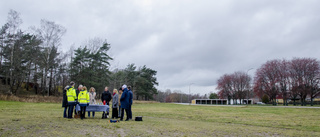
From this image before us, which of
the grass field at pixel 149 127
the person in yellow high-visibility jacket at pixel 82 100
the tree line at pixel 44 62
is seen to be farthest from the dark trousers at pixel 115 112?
the tree line at pixel 44 62

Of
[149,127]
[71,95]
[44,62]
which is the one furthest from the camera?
[44,62]

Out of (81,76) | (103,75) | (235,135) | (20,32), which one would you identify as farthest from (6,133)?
(103,75)

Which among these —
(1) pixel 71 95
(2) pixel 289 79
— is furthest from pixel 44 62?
(2) pixel 289 79

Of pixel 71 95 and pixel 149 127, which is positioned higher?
pixel 71 95

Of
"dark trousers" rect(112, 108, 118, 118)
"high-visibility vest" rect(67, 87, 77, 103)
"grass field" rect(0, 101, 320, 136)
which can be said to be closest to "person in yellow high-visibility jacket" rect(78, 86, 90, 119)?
"high-visibility vest" rect(67, 87, 77, 103)

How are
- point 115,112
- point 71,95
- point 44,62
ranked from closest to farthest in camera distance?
point 71,95, point 115,112, point 44,62

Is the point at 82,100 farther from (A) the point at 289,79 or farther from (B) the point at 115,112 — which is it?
(A) the point at 289,79

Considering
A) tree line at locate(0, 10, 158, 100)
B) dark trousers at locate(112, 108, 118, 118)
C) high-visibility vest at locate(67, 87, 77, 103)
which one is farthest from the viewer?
tree line at locate(0, 10, 158, 100)

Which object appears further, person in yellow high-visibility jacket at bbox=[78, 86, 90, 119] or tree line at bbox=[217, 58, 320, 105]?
tree line at bbox=[217, 58, 320, 105]

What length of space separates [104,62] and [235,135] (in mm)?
45546

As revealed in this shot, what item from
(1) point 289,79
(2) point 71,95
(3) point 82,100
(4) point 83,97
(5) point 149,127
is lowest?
(5) point 149,127

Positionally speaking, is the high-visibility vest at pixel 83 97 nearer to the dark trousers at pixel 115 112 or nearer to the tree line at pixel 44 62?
the dark trousers at pixel 115 112

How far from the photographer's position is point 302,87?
50656 millimetres

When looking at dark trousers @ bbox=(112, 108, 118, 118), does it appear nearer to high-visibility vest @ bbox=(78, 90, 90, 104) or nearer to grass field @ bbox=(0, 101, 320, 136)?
grass field @ bbox=(0, 101, 320, 136)
